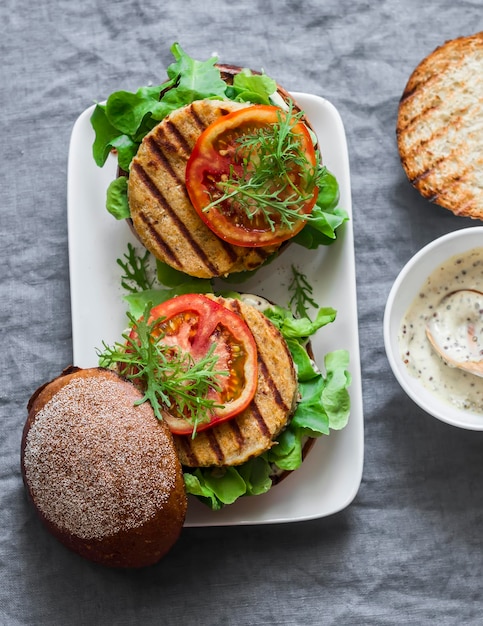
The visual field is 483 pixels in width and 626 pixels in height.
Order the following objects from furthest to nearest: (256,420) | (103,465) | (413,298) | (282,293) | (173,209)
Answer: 1. (282,293)
2. (413,298)
3. (173,209)
4. (256,420)
5. (103,465)

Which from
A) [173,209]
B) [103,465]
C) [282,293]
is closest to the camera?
[103,465]

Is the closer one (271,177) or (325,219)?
(271,177)

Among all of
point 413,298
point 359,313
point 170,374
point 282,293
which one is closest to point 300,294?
point 282,293

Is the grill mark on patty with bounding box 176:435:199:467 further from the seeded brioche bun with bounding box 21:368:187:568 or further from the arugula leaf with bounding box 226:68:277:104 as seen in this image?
the arugula leaf with bounding box 226:68:277:104

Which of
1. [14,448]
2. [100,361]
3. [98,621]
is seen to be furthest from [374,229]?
[98,621]

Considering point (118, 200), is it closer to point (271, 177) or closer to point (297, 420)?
point (271, 177)

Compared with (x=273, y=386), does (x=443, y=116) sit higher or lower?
higher

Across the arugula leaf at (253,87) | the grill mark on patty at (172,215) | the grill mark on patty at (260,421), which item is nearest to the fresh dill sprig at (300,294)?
the grill mark on patty at (172,215)

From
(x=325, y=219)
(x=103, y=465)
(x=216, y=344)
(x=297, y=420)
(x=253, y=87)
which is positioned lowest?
(x=297, y=420)
